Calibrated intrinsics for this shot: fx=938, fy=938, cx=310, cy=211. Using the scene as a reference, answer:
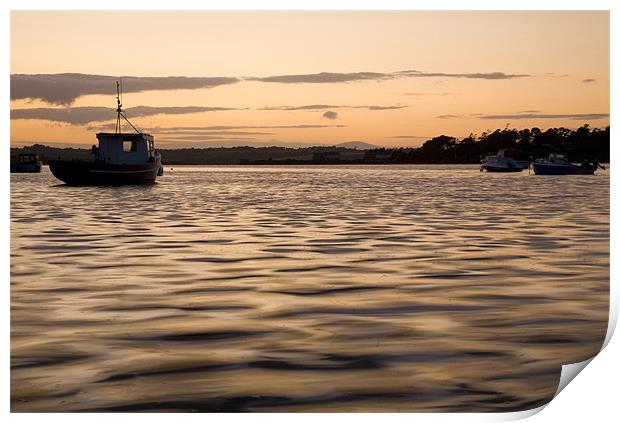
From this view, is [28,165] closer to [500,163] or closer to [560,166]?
[500,163]

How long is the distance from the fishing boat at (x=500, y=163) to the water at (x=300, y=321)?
79.6 m

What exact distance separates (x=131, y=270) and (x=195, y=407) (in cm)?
772

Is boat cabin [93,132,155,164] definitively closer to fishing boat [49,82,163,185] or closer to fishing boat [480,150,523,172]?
fishing boat [49,82,163,185]

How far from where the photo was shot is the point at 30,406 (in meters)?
7.16

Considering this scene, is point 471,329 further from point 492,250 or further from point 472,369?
point 492,250

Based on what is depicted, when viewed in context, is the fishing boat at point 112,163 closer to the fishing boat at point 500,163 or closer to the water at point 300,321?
the water at point 300,321

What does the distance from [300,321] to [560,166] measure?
75.3 meters

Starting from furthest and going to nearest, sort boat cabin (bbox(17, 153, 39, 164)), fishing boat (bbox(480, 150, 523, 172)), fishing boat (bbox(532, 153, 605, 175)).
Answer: fishing boat (bbox(480, 150, 523, 172))
boat cabin (bbox(17, 153, 39, 164))
fishing boat (bbox(532, 153, 605, 175))

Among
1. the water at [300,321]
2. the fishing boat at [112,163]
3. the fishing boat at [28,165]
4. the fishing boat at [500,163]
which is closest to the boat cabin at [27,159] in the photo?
the fishing boat at [28,165]

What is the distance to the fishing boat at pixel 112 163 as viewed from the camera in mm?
51812

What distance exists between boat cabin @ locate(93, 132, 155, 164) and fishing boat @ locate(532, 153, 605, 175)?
40998 millimetres

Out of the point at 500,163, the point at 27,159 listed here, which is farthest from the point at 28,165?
the point at 500,163

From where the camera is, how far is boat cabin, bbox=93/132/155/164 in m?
52.4

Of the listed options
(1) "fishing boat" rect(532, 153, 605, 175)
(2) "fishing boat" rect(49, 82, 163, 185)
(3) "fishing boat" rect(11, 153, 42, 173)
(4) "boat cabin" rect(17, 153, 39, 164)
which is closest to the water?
(2) "fishing boat" rect(49, 82, 163, 185)
